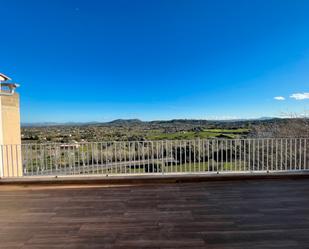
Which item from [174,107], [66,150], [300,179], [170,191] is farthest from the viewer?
[174,107]

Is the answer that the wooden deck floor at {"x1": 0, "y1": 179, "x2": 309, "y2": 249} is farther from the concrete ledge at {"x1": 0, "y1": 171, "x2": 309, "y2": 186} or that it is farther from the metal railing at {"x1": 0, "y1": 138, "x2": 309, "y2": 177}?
the metal railing at {"x1": 0, "y1": 138, "x2": 309, "y2": 177}

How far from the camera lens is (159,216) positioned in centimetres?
278

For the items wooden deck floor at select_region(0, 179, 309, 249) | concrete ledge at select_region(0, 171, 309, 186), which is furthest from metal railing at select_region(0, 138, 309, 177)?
wooden deck floor at select_region(0, 179, 309, 249)

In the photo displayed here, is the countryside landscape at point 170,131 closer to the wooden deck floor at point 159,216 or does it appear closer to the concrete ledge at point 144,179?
the concrete ledge at point 144,179

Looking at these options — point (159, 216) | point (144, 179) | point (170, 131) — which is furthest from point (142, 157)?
point (159, 216)

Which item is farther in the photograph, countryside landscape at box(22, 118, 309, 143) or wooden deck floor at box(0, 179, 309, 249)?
countryside landscape at box(22, 118, 309, 143)

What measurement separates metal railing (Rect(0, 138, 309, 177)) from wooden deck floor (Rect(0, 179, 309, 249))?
26.8 inches

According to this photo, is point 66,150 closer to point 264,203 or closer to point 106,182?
point 106,182

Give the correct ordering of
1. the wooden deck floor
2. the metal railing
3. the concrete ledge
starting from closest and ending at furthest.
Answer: the wooden deck floor
the concrete ledge
the metal railing

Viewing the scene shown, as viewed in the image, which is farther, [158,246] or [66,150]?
[66,150]

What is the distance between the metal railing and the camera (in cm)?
473

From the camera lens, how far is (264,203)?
125 inches

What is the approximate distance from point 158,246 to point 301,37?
7202mm

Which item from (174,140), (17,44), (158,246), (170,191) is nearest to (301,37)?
(174,140)
